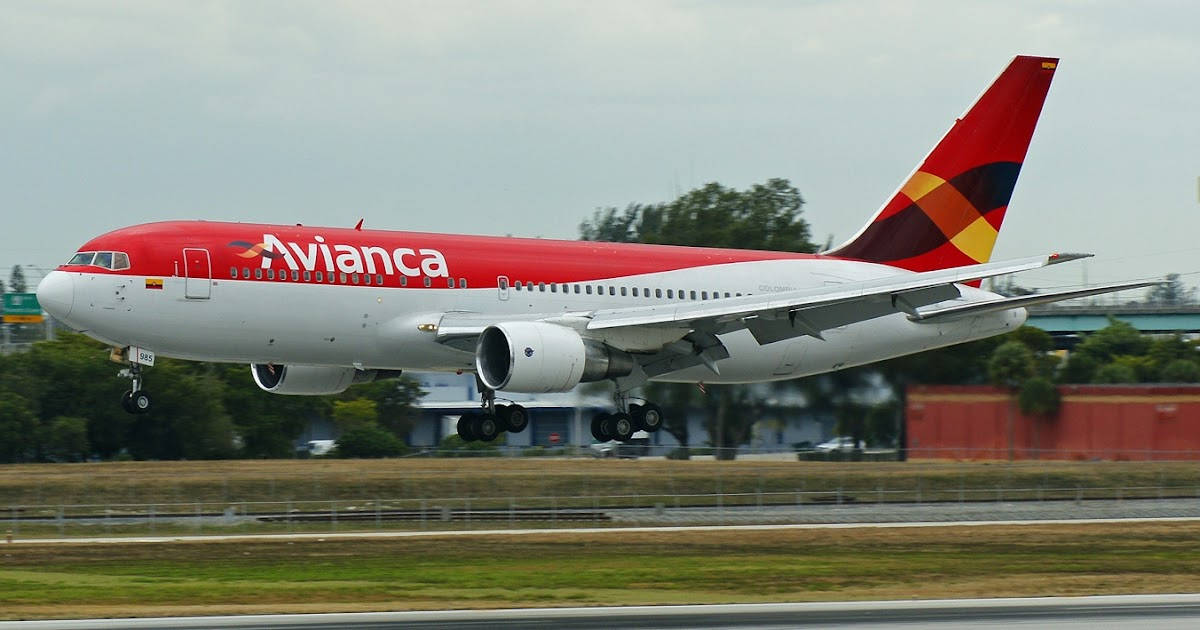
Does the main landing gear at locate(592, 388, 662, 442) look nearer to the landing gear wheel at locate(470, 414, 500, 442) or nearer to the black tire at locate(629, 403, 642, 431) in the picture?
the black tire at locate(629, 403, 642, 431)

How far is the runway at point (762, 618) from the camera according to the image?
76.1ft

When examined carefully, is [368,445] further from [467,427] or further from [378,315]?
[378,315]

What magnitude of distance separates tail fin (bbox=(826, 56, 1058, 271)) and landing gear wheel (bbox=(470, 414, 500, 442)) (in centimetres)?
1119

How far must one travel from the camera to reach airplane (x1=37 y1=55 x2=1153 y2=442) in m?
35.2

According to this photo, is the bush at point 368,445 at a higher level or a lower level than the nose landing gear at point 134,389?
lower

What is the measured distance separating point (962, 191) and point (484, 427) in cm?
1514

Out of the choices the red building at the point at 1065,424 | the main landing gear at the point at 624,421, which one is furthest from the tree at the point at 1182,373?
the main landing gear at the point at 624,421

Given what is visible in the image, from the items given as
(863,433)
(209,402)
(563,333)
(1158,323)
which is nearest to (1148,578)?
(563,333)

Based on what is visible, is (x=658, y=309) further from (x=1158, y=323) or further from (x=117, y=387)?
(x=1158, y=323)

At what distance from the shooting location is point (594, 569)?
110 ft

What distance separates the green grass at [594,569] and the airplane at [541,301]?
3.78 meters

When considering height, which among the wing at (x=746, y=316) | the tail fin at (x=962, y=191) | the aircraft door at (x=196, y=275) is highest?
the tail fin at (x=962, y=191)

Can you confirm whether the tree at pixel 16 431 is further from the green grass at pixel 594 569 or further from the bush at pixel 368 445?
the green grass at pixel 594 569

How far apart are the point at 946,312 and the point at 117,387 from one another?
130ft
